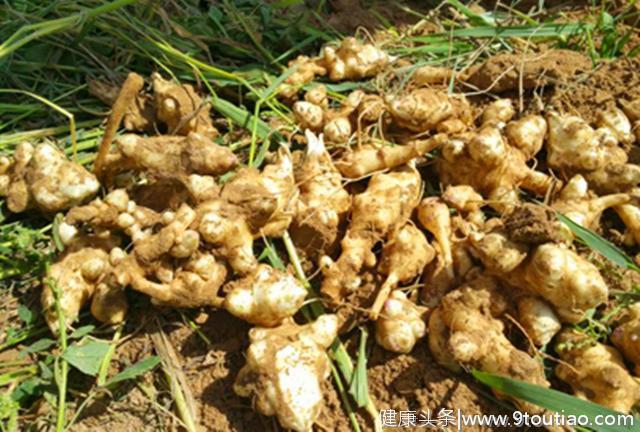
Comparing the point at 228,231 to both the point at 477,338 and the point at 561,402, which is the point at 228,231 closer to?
the point at 477,338

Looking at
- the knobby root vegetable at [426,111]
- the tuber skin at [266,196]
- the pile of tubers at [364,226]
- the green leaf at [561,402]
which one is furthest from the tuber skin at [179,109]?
the green leaf at [561,402]

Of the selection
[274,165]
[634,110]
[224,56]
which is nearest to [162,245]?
[274,165]

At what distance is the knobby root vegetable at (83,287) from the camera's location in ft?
5.67

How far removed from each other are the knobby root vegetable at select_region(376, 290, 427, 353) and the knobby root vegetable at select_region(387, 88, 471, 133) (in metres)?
0.69

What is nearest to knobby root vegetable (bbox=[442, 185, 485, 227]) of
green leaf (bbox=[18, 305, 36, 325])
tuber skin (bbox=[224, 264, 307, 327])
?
tuber skin (bbox=[224, 264, 307, 327])

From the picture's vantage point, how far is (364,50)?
7.83 feet

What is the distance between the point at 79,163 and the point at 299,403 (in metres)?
1.16

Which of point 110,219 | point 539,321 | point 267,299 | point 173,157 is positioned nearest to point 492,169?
point 539,321

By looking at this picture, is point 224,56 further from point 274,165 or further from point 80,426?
point 80,426

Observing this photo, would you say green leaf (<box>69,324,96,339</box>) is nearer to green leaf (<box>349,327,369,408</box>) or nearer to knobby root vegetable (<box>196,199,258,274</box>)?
knobby root vegetable (<box>196,199,258,274</box>)

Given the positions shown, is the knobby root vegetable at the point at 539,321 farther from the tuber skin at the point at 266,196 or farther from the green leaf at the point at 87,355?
the green leaf at the point at 87,355

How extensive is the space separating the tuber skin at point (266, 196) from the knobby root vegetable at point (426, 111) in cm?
45

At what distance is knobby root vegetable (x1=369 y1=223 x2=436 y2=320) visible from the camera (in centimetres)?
179

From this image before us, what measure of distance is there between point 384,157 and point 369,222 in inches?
11.0
